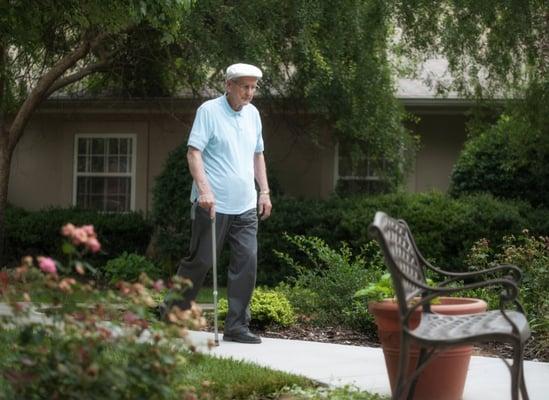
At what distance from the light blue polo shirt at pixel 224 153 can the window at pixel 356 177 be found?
29.9 feet

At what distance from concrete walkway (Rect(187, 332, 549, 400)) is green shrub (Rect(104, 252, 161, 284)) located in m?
7.06

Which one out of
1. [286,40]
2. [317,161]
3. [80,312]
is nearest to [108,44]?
[286,40]

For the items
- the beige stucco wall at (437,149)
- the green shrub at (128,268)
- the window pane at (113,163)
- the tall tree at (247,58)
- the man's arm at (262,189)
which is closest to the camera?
the man's arm at (262,189)

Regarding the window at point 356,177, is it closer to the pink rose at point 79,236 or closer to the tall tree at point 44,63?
the tall tree at point 44,63

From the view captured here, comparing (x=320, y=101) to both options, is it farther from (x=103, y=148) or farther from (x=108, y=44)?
(x=103, y=148)

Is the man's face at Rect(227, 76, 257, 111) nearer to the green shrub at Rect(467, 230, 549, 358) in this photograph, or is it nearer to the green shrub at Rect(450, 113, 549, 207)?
the green shrub at Rect(467, 230, 549, 358)

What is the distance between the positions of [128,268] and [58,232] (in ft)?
10.2

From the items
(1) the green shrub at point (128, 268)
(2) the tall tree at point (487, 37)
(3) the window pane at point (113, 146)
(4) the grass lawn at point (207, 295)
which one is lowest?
(4) the grass lawn at point (207, 295)

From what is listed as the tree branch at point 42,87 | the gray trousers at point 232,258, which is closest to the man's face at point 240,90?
the gray trousers at point 232,258

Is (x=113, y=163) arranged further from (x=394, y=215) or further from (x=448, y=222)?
(x=448, y=222)

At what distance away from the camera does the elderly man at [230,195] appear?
7.35 meters

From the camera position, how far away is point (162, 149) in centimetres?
1897

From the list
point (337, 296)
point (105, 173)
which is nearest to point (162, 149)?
point (105, 173)

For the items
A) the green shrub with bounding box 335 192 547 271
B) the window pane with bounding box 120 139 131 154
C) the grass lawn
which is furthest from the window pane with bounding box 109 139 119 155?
the green shrub with bounding box 335 192 547 271
